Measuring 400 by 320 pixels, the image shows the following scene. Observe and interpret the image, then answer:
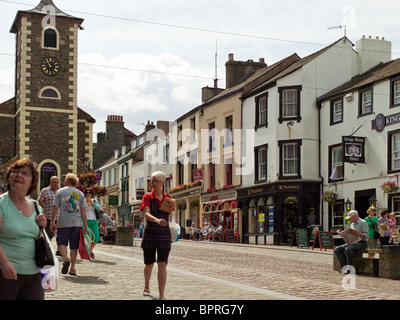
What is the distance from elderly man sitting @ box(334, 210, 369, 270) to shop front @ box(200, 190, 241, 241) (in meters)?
23.5

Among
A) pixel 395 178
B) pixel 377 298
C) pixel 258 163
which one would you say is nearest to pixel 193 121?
pixel 258 163

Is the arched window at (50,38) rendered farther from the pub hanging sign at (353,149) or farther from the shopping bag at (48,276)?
the shopping bag at (48,276)

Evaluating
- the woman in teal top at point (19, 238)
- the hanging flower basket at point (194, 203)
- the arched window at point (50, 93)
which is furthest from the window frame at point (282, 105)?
the woman in teal top at point (19, 238)

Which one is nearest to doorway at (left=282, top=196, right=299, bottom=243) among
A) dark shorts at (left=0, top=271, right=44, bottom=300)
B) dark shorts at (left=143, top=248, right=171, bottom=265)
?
dark shorts at (left=143, top=248, right=171, bottom=265)

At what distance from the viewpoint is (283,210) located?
33906mm

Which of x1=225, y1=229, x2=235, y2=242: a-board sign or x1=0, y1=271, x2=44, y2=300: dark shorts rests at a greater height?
x1=0, y1=271, x2=44, y2=300: dark shorts

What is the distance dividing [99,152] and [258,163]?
39917mm

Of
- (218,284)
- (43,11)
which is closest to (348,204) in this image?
(218,284)

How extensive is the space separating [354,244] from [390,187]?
13568 mm

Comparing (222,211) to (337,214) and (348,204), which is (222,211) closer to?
(337,214)

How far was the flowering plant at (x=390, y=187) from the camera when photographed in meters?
26.9

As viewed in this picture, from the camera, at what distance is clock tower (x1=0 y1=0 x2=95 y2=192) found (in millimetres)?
41219

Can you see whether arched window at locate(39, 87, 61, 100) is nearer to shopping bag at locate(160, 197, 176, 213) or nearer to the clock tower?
the clock tower
